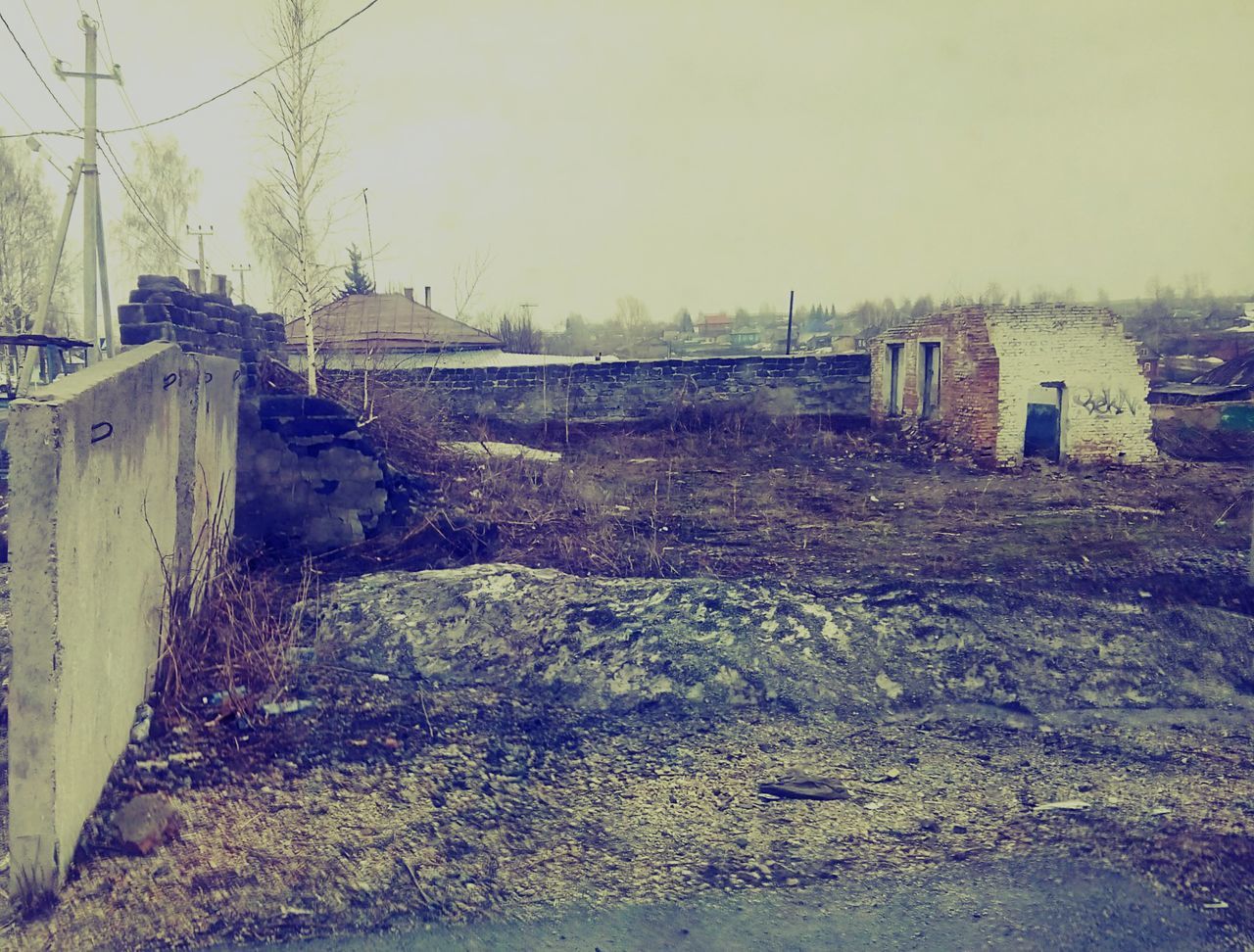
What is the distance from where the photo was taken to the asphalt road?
9.73 feet

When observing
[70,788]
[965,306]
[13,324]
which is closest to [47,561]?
[70,788]

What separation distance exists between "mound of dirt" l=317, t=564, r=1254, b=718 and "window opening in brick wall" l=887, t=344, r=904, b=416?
31.4 ft

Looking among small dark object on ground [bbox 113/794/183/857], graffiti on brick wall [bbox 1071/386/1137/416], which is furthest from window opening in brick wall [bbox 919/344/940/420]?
small dark object on ground [bbox 113/794/183/857]

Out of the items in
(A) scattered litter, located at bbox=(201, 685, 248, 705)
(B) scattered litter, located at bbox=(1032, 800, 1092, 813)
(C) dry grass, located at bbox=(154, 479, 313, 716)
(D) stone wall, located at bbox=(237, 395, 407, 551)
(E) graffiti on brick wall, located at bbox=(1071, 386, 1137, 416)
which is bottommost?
(B) scattered litter, located at bbox=(1032, 800, 1092, 813)

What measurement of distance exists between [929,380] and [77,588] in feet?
44.5

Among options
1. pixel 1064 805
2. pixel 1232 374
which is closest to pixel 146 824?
pixel 1064 805

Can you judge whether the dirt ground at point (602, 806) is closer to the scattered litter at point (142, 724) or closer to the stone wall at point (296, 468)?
the scattered litter at point (142, 724)

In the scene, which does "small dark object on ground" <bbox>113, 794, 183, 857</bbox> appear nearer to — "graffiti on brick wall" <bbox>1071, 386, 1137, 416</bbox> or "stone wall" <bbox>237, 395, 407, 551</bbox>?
"stone wall" <bbox>237, 395, 407, 551</bbox>

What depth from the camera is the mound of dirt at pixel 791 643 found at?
516 cm

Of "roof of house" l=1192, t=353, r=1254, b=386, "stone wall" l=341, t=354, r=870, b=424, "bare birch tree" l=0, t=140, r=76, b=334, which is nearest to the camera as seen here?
"stone wall" l=341, t=354, r=870, b=424

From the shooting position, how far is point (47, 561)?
9.42ft

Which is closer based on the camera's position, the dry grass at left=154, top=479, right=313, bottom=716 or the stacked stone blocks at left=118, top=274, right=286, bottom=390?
the dry grass at left=154, top=479, right=313, bottom=716

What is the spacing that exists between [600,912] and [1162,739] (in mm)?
3265

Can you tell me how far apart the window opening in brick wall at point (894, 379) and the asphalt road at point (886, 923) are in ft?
41.8
